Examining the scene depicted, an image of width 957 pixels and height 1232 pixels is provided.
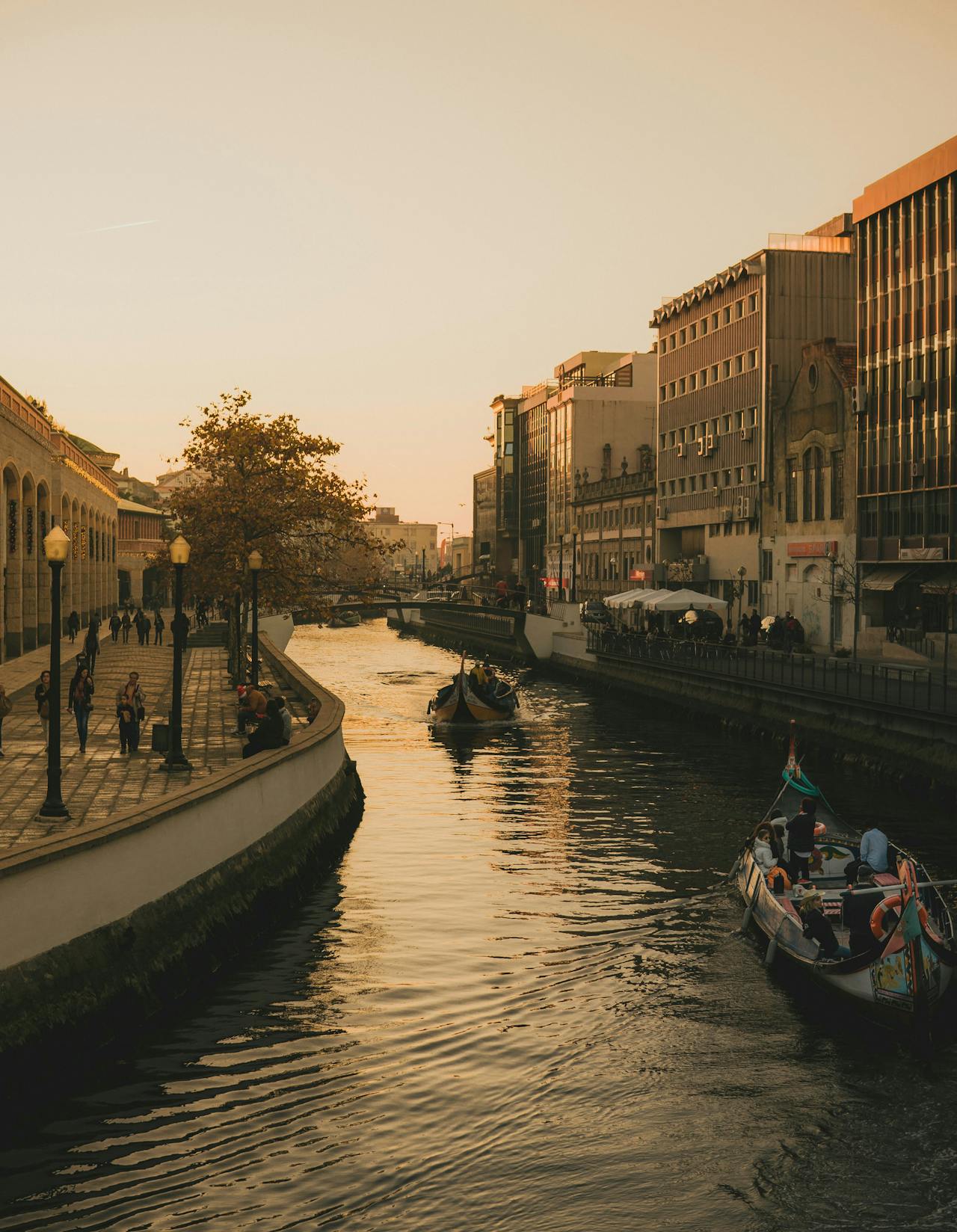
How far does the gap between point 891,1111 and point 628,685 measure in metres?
51.9

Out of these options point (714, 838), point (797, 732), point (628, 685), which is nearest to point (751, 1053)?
point (714, 838)

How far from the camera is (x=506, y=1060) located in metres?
17.2

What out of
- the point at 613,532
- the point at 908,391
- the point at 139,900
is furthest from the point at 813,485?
the point at 139,900

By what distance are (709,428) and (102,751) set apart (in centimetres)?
6259

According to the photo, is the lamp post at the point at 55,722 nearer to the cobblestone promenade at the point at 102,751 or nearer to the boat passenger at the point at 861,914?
the cobblestone promenade at the point at 102,751

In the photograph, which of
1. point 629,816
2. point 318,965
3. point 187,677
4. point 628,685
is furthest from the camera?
point 628,685

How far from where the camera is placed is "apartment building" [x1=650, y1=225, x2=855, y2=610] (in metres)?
78.1

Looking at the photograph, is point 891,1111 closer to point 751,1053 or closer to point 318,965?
point 751,1053

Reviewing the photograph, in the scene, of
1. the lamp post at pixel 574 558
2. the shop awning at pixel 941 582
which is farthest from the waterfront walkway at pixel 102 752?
the lamp post at pixel 574 558

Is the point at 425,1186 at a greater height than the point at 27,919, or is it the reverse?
the point at 27,919

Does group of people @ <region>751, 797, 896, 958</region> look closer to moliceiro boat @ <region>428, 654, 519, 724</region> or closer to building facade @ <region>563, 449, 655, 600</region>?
moliceiro boat @ <region>428, 654, 519, 724</region>

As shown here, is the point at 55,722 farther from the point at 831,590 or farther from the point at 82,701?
the point at 831,590

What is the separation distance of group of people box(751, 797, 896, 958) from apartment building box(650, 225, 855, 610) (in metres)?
53.5

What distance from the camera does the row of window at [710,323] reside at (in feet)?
266
